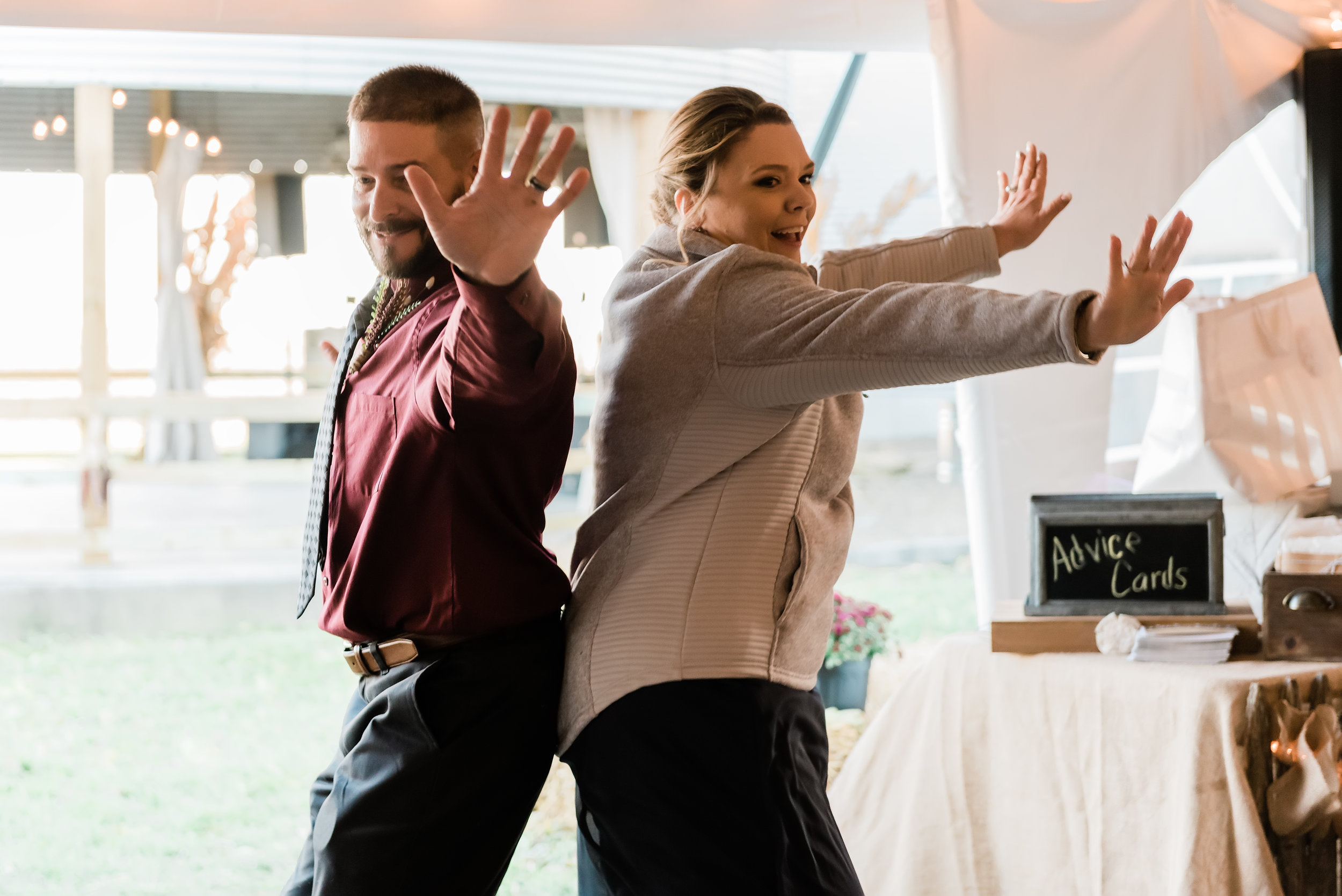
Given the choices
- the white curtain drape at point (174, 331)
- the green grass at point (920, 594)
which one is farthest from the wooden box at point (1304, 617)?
the white curtain drape at point (174, 331)

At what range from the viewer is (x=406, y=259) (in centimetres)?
137

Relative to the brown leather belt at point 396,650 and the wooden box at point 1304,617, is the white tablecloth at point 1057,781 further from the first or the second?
the brown leather belt at point 396,650

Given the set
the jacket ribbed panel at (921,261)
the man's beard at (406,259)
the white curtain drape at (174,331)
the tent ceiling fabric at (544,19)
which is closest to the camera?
the man's beard at (406,259)

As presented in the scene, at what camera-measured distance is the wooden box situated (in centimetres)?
204

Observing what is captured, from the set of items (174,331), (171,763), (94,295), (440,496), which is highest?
Answer: (94,295)

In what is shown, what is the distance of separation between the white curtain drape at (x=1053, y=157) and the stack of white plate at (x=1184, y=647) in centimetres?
98

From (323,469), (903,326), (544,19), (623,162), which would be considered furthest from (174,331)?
(903,326)

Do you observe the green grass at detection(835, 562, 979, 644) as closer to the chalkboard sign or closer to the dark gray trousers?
the chalkboard sign

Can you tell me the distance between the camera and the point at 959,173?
9.95 ft

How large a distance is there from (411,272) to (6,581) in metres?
4.59

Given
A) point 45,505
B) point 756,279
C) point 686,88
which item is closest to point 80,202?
point 45,505

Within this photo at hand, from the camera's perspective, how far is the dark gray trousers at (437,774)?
127 centimetres

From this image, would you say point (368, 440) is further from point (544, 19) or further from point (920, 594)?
point (920, 594)

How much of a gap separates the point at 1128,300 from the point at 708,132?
1.96 ft
